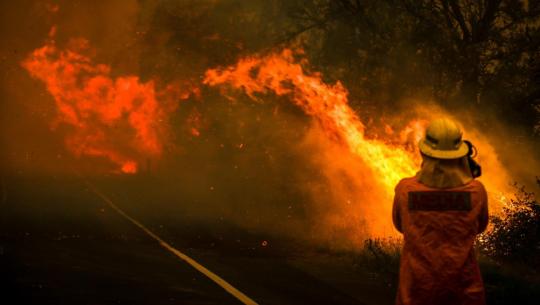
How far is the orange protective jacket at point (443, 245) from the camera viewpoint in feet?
16.6

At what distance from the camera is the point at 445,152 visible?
16.8 ft

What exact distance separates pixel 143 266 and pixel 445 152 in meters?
7.55

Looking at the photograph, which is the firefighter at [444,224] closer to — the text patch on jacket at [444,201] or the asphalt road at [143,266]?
the text patch on jacket at [444,201]

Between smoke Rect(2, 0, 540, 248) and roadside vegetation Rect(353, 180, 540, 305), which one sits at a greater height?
smoke Rect(2, 0, 540, 248)

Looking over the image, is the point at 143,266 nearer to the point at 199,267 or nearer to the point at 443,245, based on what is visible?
the point at 199,267

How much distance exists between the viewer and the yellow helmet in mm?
5113

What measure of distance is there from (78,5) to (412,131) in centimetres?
2597

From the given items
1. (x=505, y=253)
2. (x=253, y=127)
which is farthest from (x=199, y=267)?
(x=253, y=127)

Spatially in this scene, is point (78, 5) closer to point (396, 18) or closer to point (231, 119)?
point (231, 119)

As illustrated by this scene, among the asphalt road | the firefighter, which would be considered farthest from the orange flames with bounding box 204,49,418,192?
the firefighter

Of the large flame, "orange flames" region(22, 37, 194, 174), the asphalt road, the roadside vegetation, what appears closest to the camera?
the asphalt road

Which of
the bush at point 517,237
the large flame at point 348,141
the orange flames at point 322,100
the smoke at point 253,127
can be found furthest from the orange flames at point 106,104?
the bush at point 517,237

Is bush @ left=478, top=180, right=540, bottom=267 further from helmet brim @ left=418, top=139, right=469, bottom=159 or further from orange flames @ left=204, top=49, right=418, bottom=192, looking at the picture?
helmet brim @ left=418, top=139, right=469, bottom=159

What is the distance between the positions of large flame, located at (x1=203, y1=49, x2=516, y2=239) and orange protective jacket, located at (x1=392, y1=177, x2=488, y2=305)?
1058 cm
